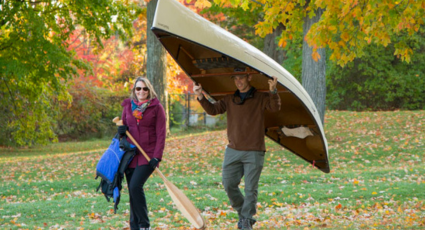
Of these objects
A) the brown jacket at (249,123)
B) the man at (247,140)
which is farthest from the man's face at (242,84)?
the brown jacket at (249,123)

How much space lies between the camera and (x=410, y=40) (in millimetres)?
22938

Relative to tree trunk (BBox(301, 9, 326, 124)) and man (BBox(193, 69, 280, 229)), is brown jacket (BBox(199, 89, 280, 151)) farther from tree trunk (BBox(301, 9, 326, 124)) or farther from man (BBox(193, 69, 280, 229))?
tree trunk (BBox(301, 9, 326, 124))

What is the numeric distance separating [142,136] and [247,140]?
1193 millimetres

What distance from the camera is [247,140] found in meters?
6.14

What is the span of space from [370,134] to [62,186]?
9946 millimetres

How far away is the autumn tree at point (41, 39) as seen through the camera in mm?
15242

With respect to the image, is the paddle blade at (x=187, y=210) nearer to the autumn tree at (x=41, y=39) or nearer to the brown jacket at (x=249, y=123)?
the brown jacket at (x=249, y=123)

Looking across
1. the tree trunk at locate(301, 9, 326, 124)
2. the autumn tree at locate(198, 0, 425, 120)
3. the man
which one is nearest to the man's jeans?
the man

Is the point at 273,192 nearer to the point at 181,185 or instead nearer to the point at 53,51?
the point at 181,185

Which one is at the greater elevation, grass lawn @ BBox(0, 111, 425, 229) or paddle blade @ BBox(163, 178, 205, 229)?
paddle blade @ BBox(163, 178, 205, 229)

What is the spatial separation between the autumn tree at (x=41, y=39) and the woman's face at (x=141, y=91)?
9528 mm

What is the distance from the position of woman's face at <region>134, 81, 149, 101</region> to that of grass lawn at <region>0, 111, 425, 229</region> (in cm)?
203

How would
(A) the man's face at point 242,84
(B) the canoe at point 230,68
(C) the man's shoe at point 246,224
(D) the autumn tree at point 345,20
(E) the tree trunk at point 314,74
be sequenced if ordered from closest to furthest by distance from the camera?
(B) the canoe at point 230,68, (C) the man's shoe at point 246,224, (A) the man's face at point 242,84, (D) the autumn tree at point 345,20, (E) the tree trunk at point 314,74

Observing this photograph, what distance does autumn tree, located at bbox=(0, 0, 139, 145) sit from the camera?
600 inches
